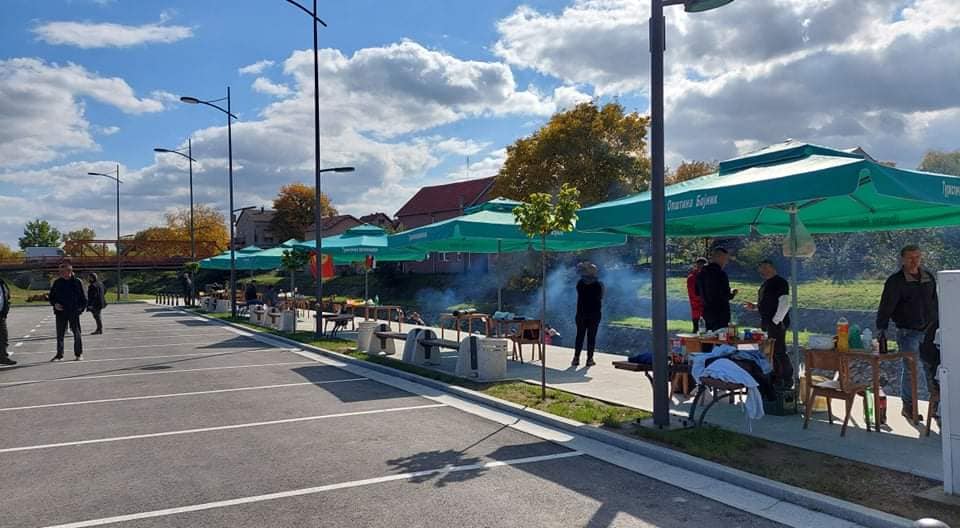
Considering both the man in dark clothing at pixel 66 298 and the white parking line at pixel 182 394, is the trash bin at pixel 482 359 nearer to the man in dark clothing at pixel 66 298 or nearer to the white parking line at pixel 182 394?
the white parking line at pixel 182 394

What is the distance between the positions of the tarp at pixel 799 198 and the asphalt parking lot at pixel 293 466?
2.83 m

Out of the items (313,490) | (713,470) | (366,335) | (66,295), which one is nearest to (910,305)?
(713,470)

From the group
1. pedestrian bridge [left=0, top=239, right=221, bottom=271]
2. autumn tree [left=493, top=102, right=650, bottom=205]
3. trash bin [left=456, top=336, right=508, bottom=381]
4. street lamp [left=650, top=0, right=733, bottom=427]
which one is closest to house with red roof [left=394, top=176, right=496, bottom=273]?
autumn tree [left=493, top=102, right=650, bottom=205]

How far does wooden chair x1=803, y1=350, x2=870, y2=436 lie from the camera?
6578 mm

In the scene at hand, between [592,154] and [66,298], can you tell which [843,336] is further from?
[592,154]

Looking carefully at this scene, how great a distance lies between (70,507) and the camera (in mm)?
5199

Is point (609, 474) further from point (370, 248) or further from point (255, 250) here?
point (255, 250)

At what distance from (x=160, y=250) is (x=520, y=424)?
297ft

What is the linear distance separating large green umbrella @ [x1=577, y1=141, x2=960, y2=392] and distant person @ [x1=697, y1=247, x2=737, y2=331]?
72 centimetres

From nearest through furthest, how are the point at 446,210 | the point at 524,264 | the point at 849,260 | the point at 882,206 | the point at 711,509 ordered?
the point at 711,509, the point at 882,206, the point at 849,260, the point at 524,264, the point at 446,210

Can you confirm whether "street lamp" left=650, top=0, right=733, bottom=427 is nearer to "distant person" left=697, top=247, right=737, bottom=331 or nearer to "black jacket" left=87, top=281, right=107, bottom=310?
"distant person" left=697, top=247, right=737, bottom=331

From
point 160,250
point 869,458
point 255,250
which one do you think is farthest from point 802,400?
point 160,250

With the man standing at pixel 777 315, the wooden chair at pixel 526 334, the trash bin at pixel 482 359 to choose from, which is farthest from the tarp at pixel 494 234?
the man standing at pixel 777 315

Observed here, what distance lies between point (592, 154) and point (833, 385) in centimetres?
2924
